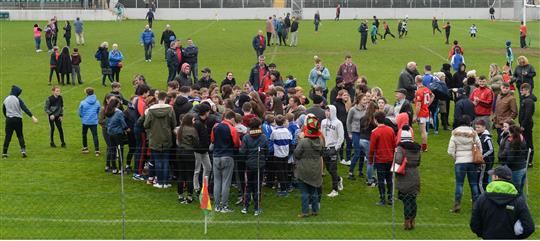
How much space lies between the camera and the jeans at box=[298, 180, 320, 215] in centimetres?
1301

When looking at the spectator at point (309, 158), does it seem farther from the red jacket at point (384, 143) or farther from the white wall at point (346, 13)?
the white wall at point (346, 13)

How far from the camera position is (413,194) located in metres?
12.3

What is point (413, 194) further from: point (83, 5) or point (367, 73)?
point (83, 5)

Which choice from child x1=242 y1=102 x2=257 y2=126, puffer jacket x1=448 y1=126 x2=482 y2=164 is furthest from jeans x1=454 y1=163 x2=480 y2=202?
child x1=242 y1=102 x2=257 y2=126

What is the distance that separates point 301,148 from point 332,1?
61.7 m

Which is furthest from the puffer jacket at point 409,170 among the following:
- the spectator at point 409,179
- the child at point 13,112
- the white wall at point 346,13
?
the white wall at point 346,13

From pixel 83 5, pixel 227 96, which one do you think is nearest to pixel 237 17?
pixel 83 5

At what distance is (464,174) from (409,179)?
1.49 metres

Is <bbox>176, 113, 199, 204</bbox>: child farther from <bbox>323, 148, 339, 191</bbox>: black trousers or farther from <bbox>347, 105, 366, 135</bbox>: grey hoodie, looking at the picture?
<bbox>347, 105, 366, 135</bbox>: grey hoodie

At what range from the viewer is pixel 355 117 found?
15.6 meters

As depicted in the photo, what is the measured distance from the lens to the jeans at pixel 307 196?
13.0 m

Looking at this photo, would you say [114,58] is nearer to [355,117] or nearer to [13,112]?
[13,112]

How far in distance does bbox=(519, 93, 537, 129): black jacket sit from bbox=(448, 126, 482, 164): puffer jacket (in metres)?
3.33

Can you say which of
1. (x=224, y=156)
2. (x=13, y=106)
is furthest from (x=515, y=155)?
(x=13, y=106)
